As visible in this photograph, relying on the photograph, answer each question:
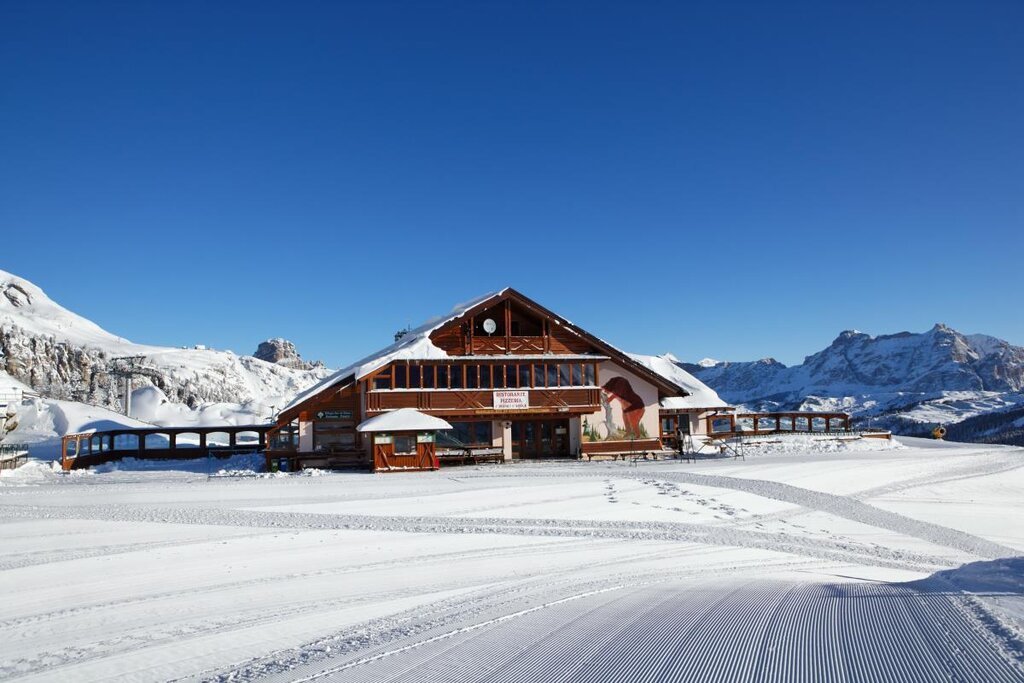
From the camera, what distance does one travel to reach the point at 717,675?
450 centimetres

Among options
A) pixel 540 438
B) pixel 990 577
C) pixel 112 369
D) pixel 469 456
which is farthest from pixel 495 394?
pixel 112 369

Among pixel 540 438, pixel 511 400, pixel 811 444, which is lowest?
pixel 811 444

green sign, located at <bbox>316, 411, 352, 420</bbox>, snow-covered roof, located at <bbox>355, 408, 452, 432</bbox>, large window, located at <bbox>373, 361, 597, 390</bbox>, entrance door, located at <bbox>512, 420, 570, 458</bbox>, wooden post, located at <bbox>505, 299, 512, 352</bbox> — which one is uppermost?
wooden post, located at <bbox>505, 299, 512, 352</bbox>

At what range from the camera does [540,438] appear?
31.2m

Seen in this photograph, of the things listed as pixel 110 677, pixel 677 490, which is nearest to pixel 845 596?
pixel 110 677

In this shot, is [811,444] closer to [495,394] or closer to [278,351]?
[495,394]

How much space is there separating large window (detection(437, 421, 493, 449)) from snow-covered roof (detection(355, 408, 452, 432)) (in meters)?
4.44

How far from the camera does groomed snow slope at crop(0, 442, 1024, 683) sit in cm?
511

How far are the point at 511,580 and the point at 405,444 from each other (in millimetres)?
15906

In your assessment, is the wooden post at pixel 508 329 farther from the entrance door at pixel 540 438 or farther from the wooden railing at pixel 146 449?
the wooden railing at pixel 146 449

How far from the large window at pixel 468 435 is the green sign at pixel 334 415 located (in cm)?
408

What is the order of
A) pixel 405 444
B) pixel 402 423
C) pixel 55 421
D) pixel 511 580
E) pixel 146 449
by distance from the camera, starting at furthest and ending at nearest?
pixel 55 421
pixel 146 449
pixel 405 444
pixel 402 423
pixel 511 580

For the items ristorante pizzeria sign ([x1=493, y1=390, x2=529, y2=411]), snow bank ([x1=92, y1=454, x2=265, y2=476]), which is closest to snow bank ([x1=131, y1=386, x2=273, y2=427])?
snow bank ([x1=92, y1=454, x2=265, y2=476])

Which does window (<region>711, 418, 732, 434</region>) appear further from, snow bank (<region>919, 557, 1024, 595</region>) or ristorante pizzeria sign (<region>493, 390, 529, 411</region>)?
snow bank (<region>919, 557, 1024, 595</region>)
